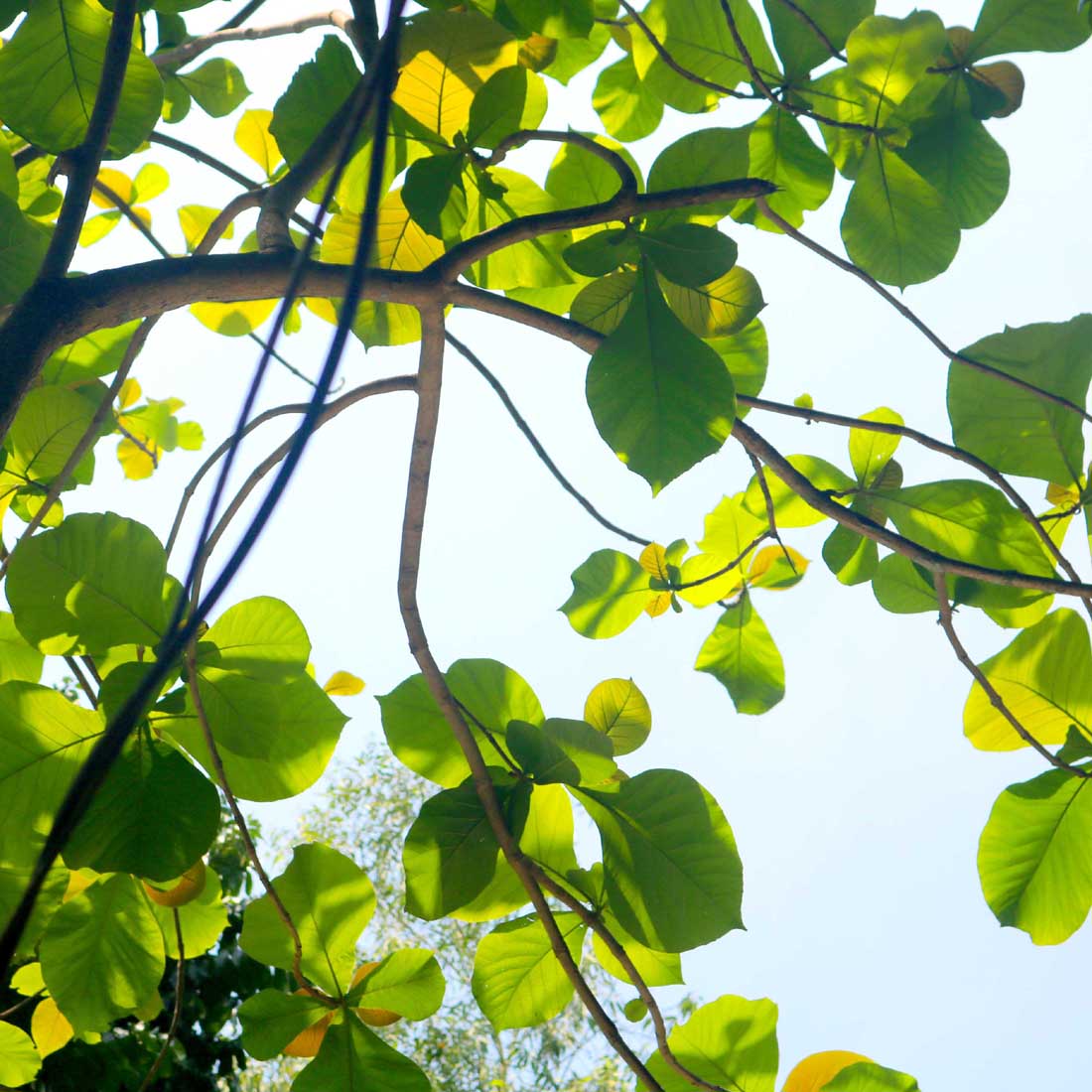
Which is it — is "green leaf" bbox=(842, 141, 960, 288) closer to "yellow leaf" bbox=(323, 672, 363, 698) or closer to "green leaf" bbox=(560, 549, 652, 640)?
"green leaf" bbox=(560, 549, 652, 640)

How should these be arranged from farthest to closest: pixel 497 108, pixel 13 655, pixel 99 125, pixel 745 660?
pixel 745 660
pixel 13 655
pixel 497 108
pixel 99 125

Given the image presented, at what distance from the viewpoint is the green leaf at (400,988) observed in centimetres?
47

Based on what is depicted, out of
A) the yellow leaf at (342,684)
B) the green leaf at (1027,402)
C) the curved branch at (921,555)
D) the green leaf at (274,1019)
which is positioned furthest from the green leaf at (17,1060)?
the green leaf at (1027,402)

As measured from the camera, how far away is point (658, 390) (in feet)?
1.37

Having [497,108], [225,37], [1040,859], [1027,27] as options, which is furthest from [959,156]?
[225,37]

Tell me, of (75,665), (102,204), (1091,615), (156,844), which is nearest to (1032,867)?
(1091,615)

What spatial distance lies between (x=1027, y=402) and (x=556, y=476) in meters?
0.26

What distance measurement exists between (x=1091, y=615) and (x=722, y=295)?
0.23m

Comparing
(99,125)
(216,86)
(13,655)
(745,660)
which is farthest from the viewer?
(216,86)

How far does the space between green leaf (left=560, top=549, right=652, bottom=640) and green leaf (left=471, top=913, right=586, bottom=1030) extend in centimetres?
20

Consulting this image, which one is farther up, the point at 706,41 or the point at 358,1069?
the point at 706,41

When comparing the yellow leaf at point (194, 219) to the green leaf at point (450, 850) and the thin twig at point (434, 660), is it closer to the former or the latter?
the thin twig at point (434, 660)

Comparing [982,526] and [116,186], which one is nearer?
[982,526]

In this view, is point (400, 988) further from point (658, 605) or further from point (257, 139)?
point (257, 139)
